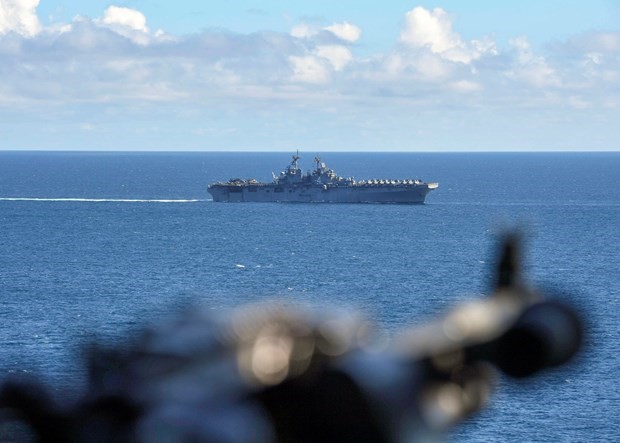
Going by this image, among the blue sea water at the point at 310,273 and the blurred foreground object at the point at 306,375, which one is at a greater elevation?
the blurred foreground object at the point at 306,375

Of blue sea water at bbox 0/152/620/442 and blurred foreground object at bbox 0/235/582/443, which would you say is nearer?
blurred foreground object at bbox 0/235/582/443

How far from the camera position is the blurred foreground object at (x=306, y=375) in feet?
7.19

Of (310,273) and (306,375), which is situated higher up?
(306,375)

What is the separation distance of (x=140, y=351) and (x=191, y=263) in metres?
131

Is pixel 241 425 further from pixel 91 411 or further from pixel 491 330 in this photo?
pixel 491 330

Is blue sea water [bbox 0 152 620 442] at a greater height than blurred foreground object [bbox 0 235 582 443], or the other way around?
blurred foreground object [bbox 0 235 582 443]

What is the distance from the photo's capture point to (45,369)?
65312 millimetres

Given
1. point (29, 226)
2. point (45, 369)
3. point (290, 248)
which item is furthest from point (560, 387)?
point (29, 226)

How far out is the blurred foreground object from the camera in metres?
2.19

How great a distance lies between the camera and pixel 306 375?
2275 mm

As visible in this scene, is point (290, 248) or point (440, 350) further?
point (290, 248)

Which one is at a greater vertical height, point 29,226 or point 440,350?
point 440,350

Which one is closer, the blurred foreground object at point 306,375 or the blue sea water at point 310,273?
the blurred foreground object at point 306,375

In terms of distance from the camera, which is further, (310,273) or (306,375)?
(310,273)
